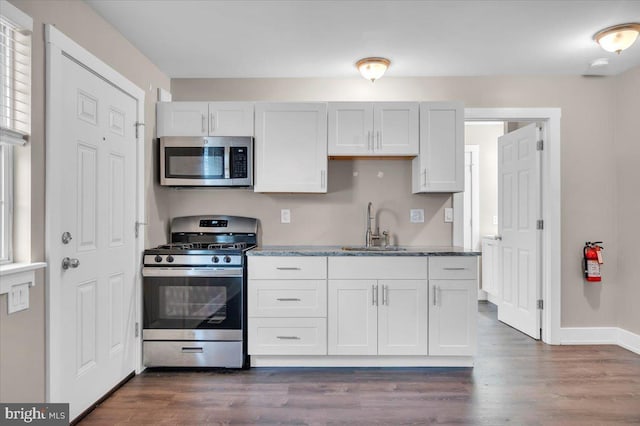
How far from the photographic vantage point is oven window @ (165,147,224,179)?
3.14 metres

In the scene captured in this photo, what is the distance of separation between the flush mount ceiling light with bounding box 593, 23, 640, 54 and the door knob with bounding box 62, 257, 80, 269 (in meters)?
3.66

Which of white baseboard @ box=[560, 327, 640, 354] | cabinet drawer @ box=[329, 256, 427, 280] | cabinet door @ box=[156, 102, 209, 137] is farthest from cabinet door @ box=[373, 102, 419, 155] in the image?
white baseboard @ box=[560, 327, 640, 354]

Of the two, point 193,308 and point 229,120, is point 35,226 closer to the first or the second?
point 193,308

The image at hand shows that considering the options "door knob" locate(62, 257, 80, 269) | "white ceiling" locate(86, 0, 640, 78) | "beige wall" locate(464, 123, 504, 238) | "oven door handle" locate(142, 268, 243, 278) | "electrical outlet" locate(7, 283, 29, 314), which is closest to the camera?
"electrical outlet" locate(7, 283, 29, 314)

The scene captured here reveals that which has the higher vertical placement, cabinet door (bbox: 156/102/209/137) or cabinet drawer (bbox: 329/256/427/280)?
cabinet door (bbox: 156/102/209/137)

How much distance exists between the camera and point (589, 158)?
3.50m

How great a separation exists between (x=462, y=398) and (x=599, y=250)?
2.05 m

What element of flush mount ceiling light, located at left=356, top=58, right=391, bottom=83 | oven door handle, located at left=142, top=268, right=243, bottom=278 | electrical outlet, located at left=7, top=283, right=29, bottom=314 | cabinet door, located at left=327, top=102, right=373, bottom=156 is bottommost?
oven door handle, located at left=142, top=268, right=243, bottom=278

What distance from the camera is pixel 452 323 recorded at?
9.47ft

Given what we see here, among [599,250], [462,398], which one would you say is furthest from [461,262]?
[599,250]

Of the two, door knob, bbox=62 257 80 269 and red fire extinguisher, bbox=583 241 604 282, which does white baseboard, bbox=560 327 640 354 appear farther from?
door knob, bbox=62 257 80 269

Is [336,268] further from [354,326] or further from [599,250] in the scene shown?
[599,250]

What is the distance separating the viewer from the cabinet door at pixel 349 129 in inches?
124

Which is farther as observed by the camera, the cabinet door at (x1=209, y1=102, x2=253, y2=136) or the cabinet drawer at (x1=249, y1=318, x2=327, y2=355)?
the cabinet door at (x1=209, y1=102, x2=253, y2=136)
